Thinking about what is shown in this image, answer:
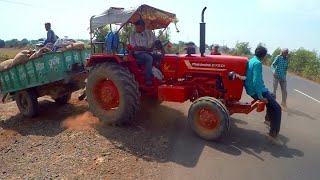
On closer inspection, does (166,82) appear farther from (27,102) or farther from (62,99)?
(27,102)

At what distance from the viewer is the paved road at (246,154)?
5418 mm

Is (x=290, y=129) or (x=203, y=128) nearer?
(x=203, y=128)

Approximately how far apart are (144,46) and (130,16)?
88 cm

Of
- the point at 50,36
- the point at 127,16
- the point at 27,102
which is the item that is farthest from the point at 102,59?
the point at 50,36

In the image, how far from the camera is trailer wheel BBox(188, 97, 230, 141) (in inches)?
256

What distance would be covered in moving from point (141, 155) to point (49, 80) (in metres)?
4.04

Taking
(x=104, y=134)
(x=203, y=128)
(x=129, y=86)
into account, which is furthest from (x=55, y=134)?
(x=203, y=128)

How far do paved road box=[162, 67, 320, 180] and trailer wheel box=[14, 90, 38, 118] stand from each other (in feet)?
12.9

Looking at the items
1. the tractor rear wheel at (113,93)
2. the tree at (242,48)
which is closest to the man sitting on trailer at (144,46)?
the tractor rear wheel at (113,93)

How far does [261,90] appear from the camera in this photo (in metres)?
6.80

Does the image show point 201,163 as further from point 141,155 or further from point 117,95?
point 117,95

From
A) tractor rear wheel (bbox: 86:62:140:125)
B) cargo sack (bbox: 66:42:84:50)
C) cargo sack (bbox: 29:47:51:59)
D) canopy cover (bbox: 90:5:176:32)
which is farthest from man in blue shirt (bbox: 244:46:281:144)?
cargo sack (bbox: 29:47:51:59)

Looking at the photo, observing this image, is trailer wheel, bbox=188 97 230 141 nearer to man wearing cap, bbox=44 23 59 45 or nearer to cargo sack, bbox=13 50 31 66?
cargo sack, bbox=13 50 31 66

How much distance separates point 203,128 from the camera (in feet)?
22.4
